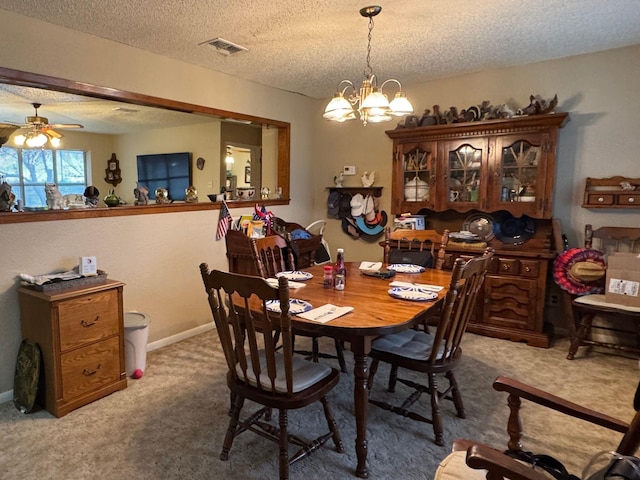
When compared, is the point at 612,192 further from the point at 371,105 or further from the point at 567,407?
the point at 567,407

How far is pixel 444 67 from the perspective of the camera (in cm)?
379

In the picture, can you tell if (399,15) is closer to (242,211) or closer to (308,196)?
(242,211)

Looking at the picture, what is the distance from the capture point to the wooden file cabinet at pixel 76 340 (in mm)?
2410

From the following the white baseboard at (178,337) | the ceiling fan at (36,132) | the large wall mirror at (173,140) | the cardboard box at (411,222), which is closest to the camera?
the white baseboard at (178,337)

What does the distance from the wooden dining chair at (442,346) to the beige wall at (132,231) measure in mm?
2059

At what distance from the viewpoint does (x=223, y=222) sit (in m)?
4.03

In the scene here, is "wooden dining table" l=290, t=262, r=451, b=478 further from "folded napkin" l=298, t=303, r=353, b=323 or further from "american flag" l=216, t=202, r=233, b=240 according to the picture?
"american flag" l=216, t=202, r=233, b=240

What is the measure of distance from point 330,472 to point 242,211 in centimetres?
282

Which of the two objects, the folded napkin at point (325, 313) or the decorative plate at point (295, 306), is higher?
the decorative plate at point (295, 306)

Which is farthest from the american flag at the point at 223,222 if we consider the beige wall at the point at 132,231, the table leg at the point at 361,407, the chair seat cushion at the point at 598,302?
the chair seat cushion at the point at 598,302

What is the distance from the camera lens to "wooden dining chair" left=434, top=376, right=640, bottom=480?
100cm

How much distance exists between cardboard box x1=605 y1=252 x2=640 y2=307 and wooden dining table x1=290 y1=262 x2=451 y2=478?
149 centimetres

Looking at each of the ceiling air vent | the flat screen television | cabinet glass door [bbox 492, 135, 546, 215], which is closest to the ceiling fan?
the flat screen television

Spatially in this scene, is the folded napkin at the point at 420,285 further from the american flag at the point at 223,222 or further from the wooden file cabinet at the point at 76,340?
the american flag at the point at 223,222
